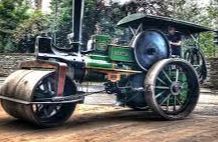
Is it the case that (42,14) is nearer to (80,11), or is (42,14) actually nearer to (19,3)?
(19,3)

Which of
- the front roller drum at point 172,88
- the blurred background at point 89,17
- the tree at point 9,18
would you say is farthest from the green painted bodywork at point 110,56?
the tree at point 9,18

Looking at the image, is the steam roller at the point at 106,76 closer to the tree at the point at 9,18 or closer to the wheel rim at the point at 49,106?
the wheel rim at the point at 49,106

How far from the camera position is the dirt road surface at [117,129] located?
23.7 feet

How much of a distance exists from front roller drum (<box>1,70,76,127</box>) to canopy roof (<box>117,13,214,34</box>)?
173 centimetres

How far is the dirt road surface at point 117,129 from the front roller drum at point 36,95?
0.17m

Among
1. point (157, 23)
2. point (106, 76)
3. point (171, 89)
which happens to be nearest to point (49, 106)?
point (106, 76)

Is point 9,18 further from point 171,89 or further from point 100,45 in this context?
point 171,89

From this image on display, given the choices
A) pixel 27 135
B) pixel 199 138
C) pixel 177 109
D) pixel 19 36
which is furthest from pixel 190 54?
pixel 19 36

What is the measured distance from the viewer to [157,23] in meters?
9.49

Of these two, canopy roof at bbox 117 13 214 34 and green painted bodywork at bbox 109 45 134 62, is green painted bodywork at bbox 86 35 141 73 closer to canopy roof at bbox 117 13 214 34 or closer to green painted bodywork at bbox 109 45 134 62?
green painted bodywork at bbox 109 45 134 62

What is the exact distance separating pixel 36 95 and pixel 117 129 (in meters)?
1.32

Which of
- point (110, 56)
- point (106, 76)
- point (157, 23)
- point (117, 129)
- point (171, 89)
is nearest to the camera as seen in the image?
point (117, 129)

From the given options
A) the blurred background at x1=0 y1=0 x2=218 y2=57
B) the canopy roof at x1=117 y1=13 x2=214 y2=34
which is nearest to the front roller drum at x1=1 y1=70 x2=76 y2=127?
the canopy roof at x1=117 y1=13 x2=214 y2=34

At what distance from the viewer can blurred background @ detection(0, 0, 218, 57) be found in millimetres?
A: 17734
